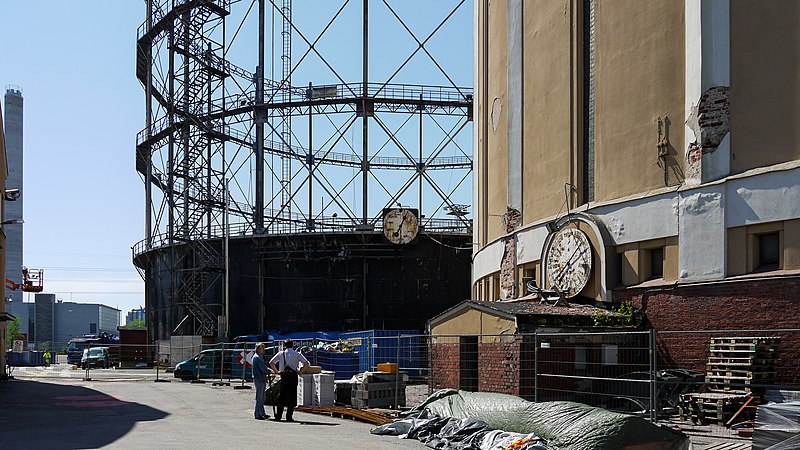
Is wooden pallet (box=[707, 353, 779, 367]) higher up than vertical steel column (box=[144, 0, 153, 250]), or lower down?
lower down

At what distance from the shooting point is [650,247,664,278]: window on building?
22641 millimetres

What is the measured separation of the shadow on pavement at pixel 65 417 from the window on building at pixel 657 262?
12.2 metres

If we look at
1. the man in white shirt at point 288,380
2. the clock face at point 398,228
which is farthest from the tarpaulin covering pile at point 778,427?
the clock face at point 398,228

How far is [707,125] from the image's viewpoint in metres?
21.3

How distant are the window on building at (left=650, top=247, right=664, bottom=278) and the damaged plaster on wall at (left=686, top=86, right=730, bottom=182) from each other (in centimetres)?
213

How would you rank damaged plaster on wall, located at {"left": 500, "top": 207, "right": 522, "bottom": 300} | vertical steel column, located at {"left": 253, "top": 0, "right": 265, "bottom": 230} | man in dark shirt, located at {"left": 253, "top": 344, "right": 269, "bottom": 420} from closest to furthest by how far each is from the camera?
1. man in dark shirt, located at {"left": 253, "top": 344, "right": 269, "bottom": 420}
2. damaged plaster on wall, located at {"left": 500, "top": 207, "right": 522, "bottom": 300}
3. vertical steel column, located at {"left": 253, "top": 0, "right": 265, "bottom": 230}

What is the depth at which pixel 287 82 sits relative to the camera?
54688mm

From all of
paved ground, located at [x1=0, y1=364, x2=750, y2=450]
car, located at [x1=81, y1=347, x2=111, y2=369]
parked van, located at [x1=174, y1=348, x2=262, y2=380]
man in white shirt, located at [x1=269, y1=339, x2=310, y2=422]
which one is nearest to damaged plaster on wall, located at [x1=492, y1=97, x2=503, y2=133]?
paved ground, located at [x1=0, y1=364, x2=750, y2=450]

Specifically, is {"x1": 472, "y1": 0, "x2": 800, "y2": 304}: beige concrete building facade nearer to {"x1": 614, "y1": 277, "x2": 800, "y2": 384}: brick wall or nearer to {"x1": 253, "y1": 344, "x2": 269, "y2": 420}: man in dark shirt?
{"x1": 614, "y1": 277, "x2": 800, "y2": 384}: brick wall

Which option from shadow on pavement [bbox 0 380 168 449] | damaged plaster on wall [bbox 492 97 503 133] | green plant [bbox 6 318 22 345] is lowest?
green plant [bbox 6 318 22 345]

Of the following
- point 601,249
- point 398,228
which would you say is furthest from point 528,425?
point 398,228

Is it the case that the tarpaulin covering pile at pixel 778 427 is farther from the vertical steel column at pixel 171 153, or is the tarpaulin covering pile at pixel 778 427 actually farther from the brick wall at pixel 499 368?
the vertical steel column at pixel 171 153

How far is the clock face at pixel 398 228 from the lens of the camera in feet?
162

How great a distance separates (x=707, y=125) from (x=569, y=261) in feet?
18.7
